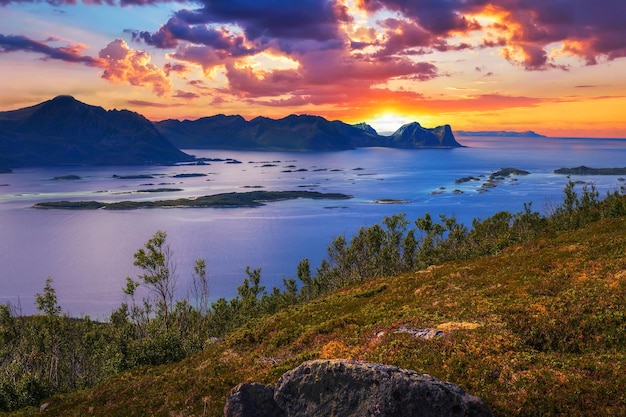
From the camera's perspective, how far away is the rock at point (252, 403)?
63.7ft

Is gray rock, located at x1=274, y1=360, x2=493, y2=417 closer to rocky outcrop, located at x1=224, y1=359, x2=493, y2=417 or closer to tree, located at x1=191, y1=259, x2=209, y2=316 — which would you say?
rocky outcrop, located at x1=224, y1=359, x2=493, y2=417

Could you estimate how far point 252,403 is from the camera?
1964 cm

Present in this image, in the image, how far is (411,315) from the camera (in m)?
34.2

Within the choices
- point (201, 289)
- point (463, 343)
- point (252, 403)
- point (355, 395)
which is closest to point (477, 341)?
point (463, 343)

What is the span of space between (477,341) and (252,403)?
13.9 m

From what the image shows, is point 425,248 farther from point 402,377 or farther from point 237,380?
point 402,377

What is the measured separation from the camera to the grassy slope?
2034 centimetres

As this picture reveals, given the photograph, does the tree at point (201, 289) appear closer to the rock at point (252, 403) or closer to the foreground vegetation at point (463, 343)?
the foreground vegetation at point (463, 343)

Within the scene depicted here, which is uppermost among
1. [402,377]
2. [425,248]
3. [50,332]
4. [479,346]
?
[402,377]

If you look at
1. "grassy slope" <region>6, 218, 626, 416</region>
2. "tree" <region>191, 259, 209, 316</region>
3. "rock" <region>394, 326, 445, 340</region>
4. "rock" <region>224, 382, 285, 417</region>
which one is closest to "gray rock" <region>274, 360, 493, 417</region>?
"rock" <region>224, 382, 285, 417</region>

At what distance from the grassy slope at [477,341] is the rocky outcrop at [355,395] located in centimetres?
403

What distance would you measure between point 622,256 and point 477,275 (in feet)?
40.4

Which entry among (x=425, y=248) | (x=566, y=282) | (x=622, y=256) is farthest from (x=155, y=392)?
(x=425, y=248)

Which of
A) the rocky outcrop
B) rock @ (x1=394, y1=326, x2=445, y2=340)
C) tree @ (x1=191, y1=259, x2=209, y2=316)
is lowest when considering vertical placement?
tree @ (x1=191, y1=259, x2=209, y2=316)
